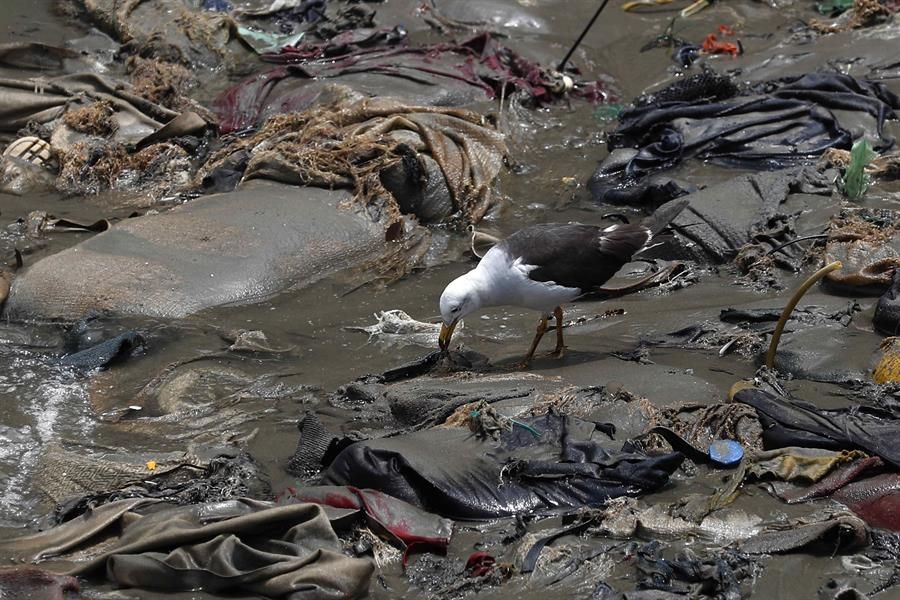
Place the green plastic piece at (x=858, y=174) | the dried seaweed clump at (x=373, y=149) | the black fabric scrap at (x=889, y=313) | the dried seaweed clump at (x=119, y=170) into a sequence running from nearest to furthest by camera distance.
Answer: the black fabric scrap at (x=889, y=313) < the green plastic piece at (x=858, y=174) < the dried seaweed clump at (x=373, y=149) < the dried seaweed clump at (x=119, y=170)

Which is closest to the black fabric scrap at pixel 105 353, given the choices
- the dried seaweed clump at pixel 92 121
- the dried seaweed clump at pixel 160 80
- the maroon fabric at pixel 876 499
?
the dried seaweed clump at pixel 92 121

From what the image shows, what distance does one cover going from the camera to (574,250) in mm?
5695

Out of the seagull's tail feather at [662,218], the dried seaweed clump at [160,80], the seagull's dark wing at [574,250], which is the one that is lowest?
the dried seaweed clump at [160,80]

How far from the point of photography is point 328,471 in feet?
15.3

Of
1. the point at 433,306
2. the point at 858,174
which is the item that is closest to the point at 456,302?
the point at 433,306

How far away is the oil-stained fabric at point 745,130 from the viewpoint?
320 inches

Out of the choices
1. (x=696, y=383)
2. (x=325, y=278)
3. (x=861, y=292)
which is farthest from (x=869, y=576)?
(x=325, y=278)

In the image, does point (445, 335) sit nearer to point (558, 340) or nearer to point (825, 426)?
point (558, 340)

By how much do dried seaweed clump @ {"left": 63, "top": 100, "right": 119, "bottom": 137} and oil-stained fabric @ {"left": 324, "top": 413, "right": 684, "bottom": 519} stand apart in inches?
187

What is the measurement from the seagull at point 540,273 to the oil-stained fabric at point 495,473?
1.04m

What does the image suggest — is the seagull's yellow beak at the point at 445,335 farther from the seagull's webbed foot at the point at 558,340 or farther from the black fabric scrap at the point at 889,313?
the black fabric scrap at the point at 889,313

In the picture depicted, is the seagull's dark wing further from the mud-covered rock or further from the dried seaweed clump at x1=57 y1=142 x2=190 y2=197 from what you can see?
the dried seaweed clump at x1=57 y1=142 x2=190 y2=197

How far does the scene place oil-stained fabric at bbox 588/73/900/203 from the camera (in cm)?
814

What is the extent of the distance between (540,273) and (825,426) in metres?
1.48
